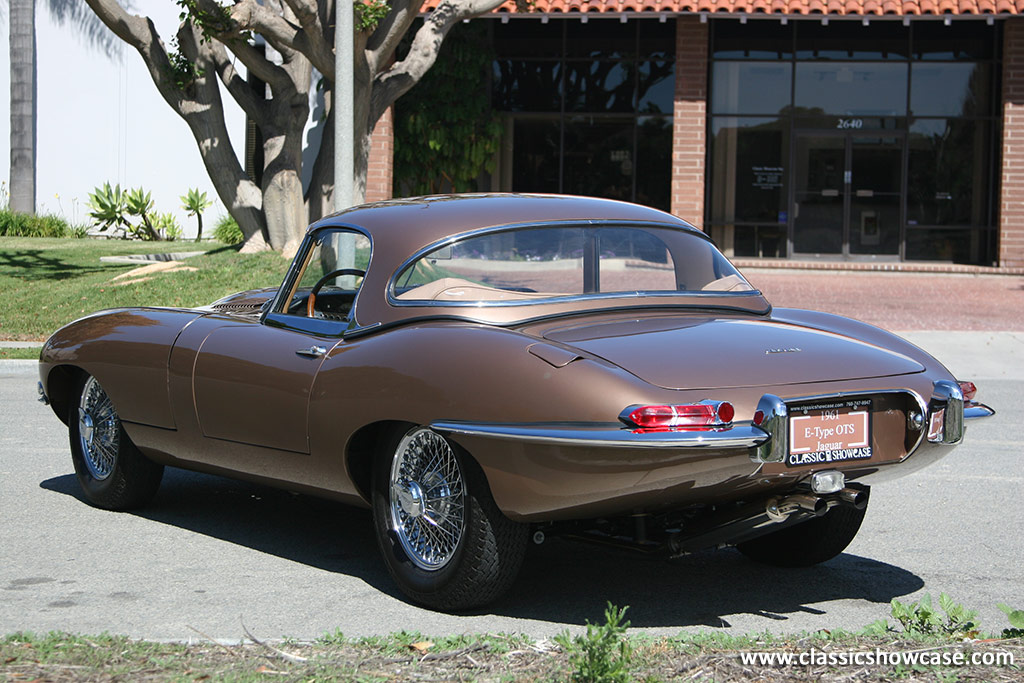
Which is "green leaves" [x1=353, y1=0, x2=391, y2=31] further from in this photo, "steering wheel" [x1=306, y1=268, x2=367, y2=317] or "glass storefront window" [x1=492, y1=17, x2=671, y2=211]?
"steering wheel" [x1=306, y1=268, x2=367, y2=317]

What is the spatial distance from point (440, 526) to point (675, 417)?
1.08m

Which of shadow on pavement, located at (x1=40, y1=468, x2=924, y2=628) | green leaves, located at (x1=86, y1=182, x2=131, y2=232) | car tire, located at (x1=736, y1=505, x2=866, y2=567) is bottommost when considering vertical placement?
shadow on pavement, located at (x1=40, y1=468, x2=924, y2=628)

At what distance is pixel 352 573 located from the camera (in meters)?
5.27

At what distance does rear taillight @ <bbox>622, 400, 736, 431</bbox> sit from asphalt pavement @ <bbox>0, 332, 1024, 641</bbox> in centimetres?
85

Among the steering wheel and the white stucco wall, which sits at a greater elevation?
the white stucco wall

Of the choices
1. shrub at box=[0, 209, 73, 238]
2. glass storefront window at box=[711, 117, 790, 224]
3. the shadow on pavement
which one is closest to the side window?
the shadow on pavement

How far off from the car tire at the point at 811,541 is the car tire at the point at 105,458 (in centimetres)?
295

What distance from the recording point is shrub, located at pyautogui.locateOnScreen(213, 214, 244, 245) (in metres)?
25.0

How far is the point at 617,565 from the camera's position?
547 cm

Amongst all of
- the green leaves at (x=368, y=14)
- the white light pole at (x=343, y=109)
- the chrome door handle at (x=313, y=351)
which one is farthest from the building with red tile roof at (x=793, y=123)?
the chrome door handle at (x=313, y=351)

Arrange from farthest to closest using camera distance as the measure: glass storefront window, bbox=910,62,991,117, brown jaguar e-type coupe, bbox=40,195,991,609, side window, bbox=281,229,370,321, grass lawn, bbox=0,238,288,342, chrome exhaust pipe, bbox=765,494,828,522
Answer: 1. glass storefront window, bbox=910,62,991,117
2. grass lawn, bbox=0,238,288,342
3. side window, bbox=281,229,370,321
4. chrome exhaust pipe, bbox=765,494,828,522
5. brown jaguar e-type coupe, bbox=40,195,991,609

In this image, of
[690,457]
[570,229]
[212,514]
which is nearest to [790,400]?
[690,457]

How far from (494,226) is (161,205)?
23.4 m

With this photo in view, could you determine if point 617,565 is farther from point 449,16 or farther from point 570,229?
point 449,16
